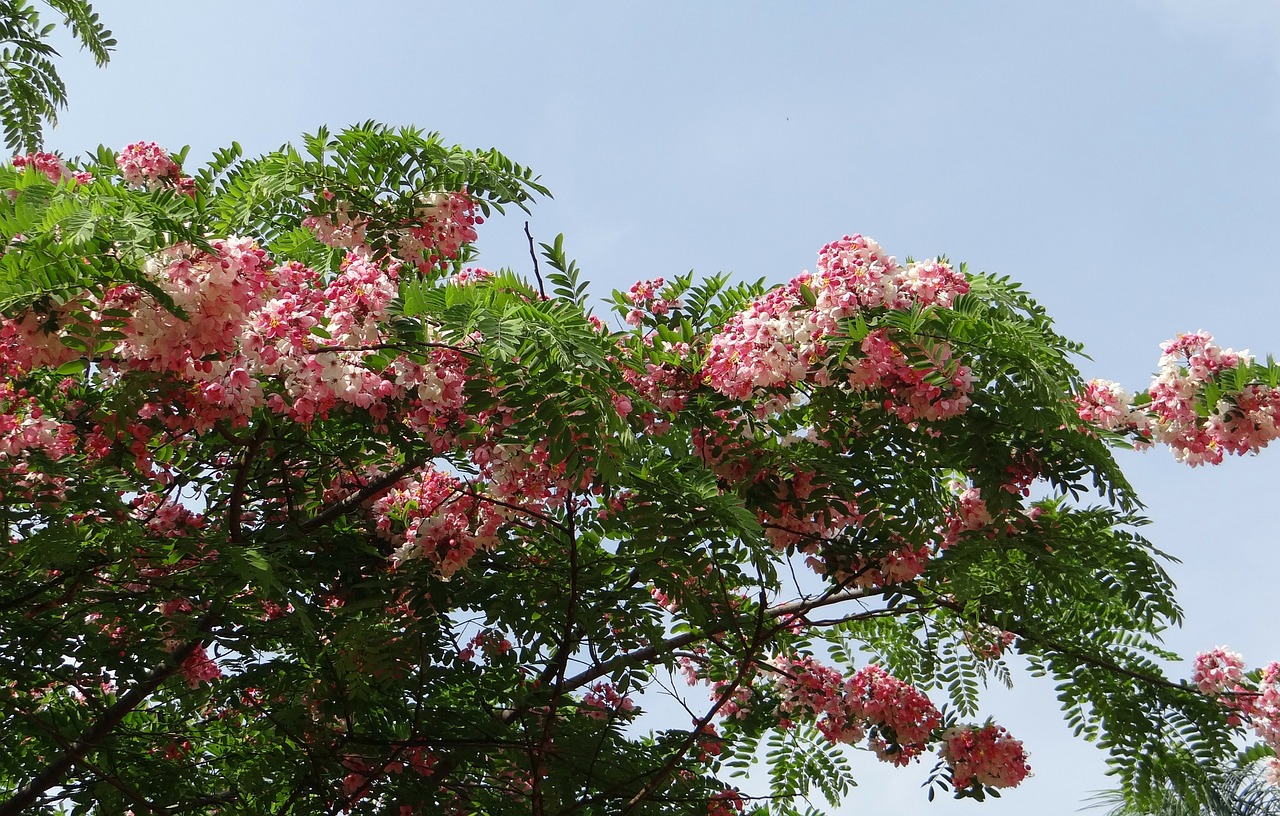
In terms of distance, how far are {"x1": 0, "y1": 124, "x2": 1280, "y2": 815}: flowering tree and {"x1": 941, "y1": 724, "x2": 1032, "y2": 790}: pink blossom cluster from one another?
21 mm

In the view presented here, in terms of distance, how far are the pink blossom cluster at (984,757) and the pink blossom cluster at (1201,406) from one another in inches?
88.8

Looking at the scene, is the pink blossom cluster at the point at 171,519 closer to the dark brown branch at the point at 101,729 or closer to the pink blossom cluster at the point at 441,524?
the dark brown branch at the point at 101,729

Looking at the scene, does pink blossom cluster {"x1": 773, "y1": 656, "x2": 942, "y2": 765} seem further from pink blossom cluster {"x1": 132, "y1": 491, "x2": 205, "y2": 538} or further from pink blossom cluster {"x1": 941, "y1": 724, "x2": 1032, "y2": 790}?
pink blossom cluster {"x1": 132, "y1": 491, "x2": 205, "y2": 538}

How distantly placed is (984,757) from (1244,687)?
70.5 inches

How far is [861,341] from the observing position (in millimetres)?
4680

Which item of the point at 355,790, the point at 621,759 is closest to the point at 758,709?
the point at 621,759

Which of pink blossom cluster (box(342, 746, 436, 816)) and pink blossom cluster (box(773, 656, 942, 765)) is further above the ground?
pink blossom cluster (box(773, 656, 942, 765))

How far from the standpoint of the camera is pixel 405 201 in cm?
581

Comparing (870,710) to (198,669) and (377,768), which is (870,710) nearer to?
(377,768)

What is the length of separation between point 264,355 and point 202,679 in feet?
9.48

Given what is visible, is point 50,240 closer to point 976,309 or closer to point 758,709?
point 976,309

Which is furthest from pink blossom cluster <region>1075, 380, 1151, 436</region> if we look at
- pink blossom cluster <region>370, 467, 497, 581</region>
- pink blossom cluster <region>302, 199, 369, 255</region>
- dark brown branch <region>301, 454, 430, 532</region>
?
pink blossom cluster <region>302, 199, 369, 255</region>

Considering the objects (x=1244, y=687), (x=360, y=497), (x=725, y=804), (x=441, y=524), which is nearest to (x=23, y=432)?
(x=360, y=497)

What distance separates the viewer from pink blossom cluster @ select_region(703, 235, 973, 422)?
4.70 meters
